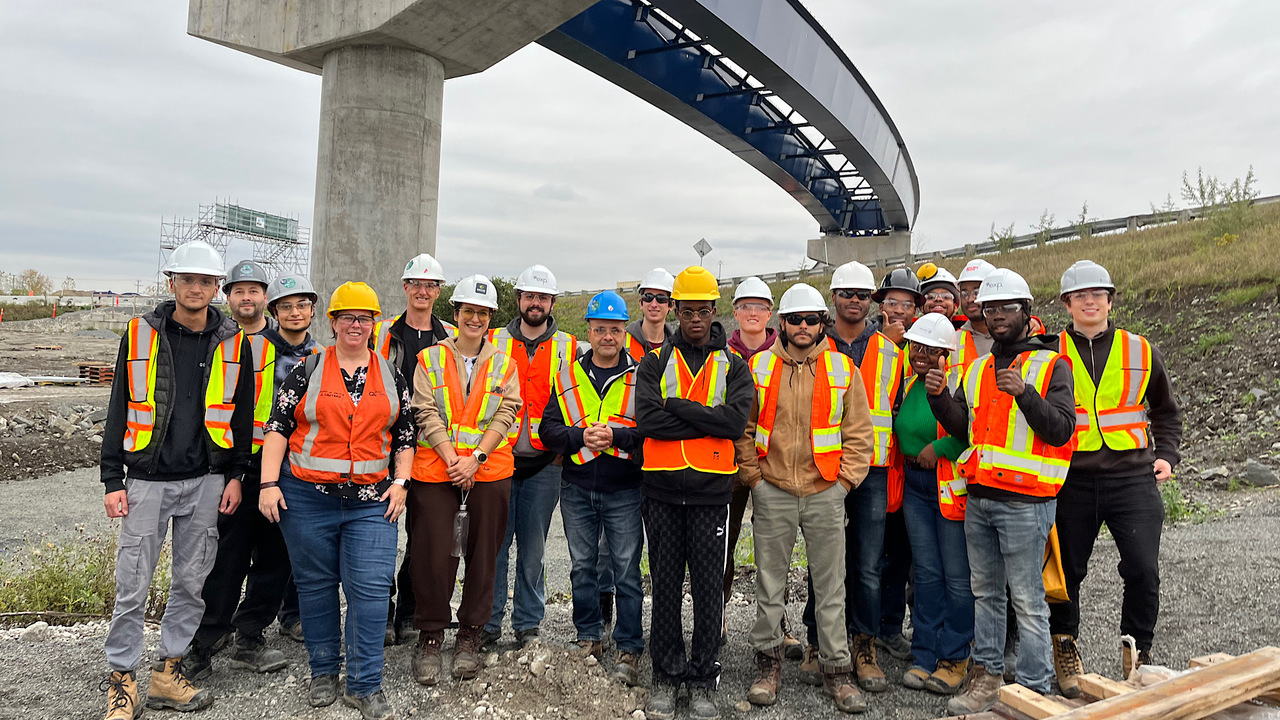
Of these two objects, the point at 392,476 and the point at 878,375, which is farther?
the point at 878,375

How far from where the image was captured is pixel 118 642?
3.77 metres

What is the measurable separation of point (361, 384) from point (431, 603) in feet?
4.22

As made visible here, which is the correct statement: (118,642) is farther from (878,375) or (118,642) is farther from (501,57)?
(501,57)

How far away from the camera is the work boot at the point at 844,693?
4051 mm

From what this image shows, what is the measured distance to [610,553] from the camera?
4.61 m

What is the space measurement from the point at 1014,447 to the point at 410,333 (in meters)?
3.56

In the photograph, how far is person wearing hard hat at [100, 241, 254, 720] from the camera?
3766mm

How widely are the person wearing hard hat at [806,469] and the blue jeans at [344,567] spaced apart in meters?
2.01

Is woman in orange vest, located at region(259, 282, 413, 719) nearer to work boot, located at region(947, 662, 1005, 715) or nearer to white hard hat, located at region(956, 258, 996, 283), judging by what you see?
work boot, located at region(947, 662, 1005, 715)

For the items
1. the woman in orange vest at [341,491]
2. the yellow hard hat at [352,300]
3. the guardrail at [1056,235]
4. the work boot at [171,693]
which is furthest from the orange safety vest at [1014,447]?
the guardrail at [1056,235]

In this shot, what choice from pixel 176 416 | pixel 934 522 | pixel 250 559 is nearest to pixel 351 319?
pixel 176 416

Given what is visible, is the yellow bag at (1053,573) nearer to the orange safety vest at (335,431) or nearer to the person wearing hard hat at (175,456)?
the orange safety vest at (335,431)

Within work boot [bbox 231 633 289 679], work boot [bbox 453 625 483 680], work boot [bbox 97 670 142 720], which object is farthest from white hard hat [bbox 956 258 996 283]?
work boot [bbox 97 670 142 720]

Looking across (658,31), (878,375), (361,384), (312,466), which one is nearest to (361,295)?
(361,384)
